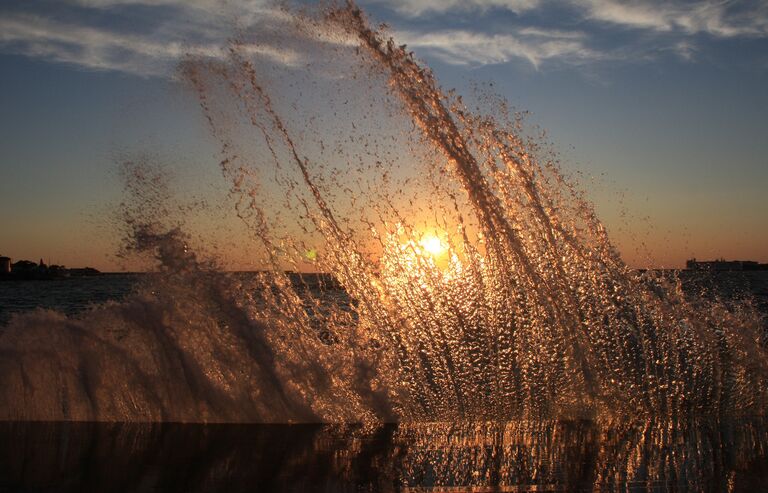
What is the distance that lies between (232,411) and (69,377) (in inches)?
74.8

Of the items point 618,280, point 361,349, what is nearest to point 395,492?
point 361,349

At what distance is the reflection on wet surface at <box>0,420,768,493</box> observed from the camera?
5695 mm

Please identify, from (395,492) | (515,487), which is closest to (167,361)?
(395,492)

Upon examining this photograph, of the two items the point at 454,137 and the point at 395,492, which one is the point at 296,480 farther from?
the point at 454,137

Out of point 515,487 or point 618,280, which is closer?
point 515,487

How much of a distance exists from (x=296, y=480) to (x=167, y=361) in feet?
11.2

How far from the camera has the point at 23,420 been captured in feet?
26.5

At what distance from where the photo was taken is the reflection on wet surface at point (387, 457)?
570cm

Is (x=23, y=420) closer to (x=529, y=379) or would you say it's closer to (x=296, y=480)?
(x=296, y=480)

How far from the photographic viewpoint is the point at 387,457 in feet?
21.6

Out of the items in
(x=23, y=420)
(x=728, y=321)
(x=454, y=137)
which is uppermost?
→ (x=454, y=137)

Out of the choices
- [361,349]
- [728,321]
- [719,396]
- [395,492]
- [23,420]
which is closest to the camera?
[395,492]

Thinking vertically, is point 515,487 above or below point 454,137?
below

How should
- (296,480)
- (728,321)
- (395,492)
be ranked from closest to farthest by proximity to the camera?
(395,492) < (296,480) < (728,321)
